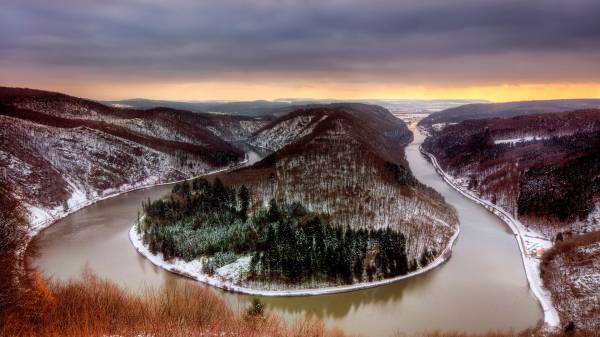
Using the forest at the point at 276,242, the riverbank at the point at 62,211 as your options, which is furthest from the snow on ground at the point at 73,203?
the forest at the point at 276,242

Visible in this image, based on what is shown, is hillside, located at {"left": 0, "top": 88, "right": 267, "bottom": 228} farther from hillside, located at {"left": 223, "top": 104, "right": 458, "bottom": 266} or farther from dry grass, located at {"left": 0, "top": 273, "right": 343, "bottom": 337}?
dry grass, located at {"left": 0, "top": 273, "right": 343, "bottom": 337}

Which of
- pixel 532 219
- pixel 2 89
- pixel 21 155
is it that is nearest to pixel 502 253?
pixel 532 219

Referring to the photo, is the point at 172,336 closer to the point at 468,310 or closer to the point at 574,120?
the point at 468,310

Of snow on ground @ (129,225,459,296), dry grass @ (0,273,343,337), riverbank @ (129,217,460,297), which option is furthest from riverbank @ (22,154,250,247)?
dry grass @ (0,273,343,337)

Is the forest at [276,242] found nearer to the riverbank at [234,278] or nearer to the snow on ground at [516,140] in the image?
the riverbank at [234,278]

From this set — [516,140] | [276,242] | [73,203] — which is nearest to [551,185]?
[276,242]
